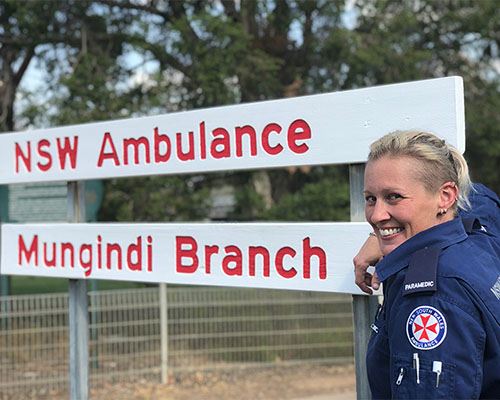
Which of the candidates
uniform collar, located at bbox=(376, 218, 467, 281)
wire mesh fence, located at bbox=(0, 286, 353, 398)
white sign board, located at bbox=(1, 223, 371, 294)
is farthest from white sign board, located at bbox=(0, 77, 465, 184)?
wire mesh fence, located at bbox=(0, 286, 353, 398)

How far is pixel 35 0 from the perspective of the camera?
9406mm

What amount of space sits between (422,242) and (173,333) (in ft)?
19.3

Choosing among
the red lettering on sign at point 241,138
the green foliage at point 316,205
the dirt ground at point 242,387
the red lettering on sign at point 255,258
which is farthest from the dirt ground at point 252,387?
the red lettering on sign at point 241,138

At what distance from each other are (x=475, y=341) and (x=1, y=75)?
11.1 metres

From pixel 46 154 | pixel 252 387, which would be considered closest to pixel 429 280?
pixel 46 154

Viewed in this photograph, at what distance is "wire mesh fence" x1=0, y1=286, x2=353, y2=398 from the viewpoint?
6.98 m

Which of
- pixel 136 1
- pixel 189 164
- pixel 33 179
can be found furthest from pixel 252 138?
pixel 136 1

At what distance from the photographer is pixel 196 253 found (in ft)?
10.3

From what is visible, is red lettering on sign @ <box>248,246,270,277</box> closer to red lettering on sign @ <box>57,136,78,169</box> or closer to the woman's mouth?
the woman's mouth

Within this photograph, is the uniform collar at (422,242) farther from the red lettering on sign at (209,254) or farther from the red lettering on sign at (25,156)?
the red lettering on sign at (25,156)

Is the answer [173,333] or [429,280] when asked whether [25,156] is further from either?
[173,333]

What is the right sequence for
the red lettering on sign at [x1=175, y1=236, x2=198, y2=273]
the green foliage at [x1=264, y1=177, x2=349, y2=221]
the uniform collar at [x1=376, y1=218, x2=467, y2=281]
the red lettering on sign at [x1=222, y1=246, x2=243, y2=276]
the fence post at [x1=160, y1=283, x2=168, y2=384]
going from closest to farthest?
the uniform collar at [x1=376, y1=218, x2=467, y2=281], the red lettering on sign at [x1=222, y1=246, x2=243, y2=276], the red lettering on sign at [x1=175, y1=236, x2=198, y2=273], the fence post at [x1=160, y1=283, x2=168, y2=384], the green foliage at [x1=264, y1=177, x2=349, y2=221]

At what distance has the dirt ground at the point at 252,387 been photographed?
673cm

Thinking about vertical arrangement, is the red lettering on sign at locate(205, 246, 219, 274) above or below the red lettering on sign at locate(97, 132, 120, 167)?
below
